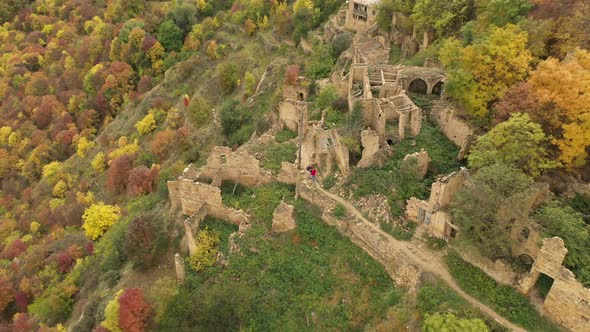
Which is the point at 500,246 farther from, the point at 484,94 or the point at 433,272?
the point at 484,94

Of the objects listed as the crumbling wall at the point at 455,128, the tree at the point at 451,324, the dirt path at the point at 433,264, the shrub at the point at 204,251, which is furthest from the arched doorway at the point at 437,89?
the tree at the point at 451,324

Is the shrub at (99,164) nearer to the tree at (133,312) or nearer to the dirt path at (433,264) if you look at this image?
the tree at (133,312)

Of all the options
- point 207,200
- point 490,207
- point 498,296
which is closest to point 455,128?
point 490,207

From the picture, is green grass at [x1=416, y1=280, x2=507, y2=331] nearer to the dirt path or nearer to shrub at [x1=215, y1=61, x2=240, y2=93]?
the dirt path

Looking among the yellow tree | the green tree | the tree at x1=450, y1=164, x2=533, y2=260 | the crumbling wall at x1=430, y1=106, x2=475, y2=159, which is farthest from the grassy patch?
the green tree

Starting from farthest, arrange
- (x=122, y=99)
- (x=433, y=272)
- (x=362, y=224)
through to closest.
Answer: (x=122, y=99)
(x=362, y=224)
(x=433, y=272)

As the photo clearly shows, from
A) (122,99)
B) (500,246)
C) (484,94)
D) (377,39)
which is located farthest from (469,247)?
(122,99)
